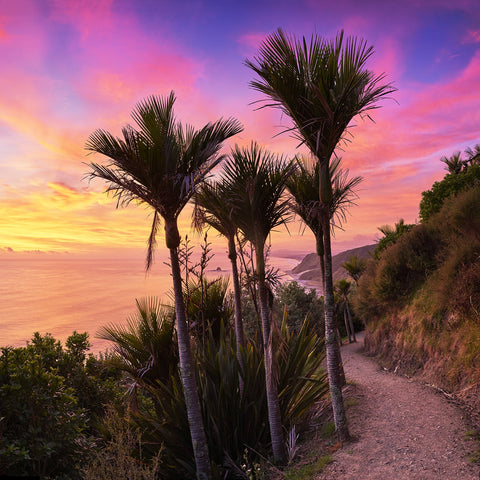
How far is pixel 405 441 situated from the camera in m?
5.04

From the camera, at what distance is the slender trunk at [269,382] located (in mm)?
5289

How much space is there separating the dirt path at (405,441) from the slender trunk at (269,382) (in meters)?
0.86

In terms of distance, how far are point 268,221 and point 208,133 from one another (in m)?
1.58

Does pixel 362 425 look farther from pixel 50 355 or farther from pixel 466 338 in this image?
pixel 50 355

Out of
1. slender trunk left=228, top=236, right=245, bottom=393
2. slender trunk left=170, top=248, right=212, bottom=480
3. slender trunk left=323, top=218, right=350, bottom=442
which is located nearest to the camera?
slender trunk left=170, top=248, right=212, bottom=480

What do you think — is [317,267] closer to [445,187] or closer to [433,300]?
[445,187]

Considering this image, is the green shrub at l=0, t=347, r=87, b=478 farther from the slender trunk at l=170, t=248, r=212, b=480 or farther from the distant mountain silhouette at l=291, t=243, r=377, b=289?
the distant mountain silhouette at l=291, t=243, r=377, b=289

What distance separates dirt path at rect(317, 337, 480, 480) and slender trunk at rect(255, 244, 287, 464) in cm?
86

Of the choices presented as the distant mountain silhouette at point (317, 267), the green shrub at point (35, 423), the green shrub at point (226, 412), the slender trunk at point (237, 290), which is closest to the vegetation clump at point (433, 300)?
the green shrub at point (226, 412)

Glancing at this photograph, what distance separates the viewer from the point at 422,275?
39.9 ft

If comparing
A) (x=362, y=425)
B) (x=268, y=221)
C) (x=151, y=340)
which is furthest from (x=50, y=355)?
(x=362, y=425)

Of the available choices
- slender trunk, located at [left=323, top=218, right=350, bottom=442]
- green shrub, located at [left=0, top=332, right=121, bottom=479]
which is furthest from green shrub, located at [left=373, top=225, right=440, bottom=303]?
green shrub, located at [left=0, top=332, right=121, bottom=479]

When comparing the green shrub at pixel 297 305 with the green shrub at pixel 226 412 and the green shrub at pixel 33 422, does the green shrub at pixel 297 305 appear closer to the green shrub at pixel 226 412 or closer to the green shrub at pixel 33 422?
the green shrub at pixel 226 412

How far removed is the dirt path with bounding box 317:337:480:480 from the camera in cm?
424
